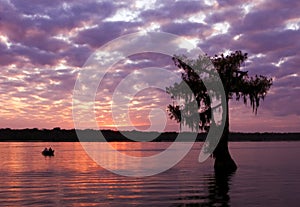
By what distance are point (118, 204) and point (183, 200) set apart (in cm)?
481

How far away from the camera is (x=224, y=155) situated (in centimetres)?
5222

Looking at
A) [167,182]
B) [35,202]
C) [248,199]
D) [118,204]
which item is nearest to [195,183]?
[167,182]

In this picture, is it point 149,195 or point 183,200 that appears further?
point 149,195

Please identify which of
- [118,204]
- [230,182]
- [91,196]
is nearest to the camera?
[118,204]

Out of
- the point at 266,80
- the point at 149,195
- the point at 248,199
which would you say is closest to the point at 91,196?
the point at 149,195

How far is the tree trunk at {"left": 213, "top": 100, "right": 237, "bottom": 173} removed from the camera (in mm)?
50688

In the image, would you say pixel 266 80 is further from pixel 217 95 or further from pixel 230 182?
pixel 230 182

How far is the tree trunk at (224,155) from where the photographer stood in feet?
166

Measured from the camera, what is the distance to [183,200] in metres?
30.4

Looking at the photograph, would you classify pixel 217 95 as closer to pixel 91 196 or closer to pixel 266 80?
pixel 266 80

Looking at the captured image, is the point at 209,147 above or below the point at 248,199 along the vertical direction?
above

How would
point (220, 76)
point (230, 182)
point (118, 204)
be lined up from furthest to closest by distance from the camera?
1. point (220, 76)
2. point (230, 182)
3. point (118, 204)

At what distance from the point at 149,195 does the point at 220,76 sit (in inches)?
868

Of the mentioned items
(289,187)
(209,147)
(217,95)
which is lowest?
A: (289,187)
